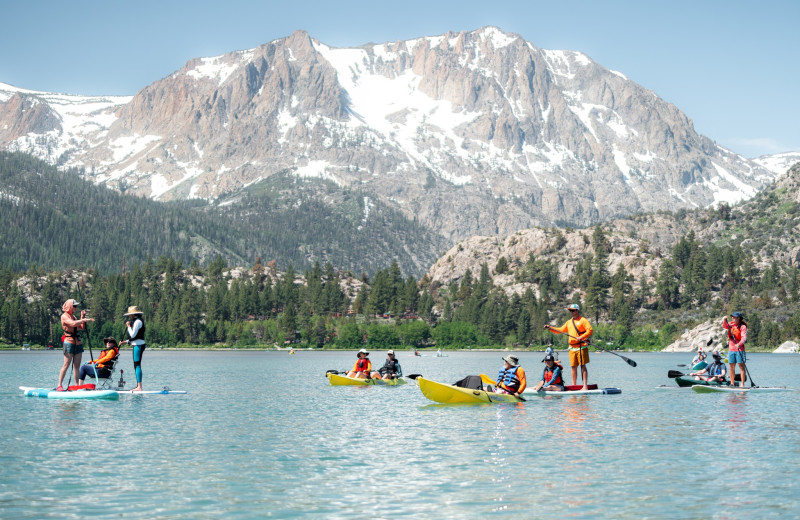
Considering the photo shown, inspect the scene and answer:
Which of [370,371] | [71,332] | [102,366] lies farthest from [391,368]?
[71,332]

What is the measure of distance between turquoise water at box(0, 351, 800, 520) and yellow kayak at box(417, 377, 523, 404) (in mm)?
675

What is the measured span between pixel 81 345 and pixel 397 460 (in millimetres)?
27555

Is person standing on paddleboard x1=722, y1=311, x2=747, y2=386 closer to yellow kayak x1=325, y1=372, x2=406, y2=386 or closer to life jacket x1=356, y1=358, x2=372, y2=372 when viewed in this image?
yellow kayak x1=325, y1=372, x2=406, y2=386

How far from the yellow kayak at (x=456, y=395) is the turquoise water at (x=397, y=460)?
68 centimetres

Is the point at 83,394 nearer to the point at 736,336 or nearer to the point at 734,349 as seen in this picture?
the point at 736,336

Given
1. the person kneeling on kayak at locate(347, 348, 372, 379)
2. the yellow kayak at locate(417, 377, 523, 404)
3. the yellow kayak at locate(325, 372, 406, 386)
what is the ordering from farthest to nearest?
the person kneeling on kayak at locate(347, 348, 372, 379)
the yellow kayak at locate(325, 372, 406, 386)
the yellow kayak at locate(417, 377, 523, 404)

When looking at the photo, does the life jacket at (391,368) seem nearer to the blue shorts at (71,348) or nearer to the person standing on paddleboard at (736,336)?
the person standing on paddleboard at (736,336)

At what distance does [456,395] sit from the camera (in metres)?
53.4

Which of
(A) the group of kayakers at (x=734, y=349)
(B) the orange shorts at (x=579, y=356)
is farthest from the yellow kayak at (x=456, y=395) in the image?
(A) the group of kayakers at (x=734, y=349)

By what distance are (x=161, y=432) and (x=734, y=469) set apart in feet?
78.7

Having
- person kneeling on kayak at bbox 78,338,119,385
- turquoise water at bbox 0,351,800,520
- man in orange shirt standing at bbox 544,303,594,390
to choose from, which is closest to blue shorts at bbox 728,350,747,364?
turquoise water at bbox 0,351,800,520

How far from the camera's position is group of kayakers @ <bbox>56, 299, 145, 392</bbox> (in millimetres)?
49188

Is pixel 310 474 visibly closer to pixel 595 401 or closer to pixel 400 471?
pixel 400 471

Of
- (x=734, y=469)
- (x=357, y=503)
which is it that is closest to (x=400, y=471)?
(x=357, y=503)
